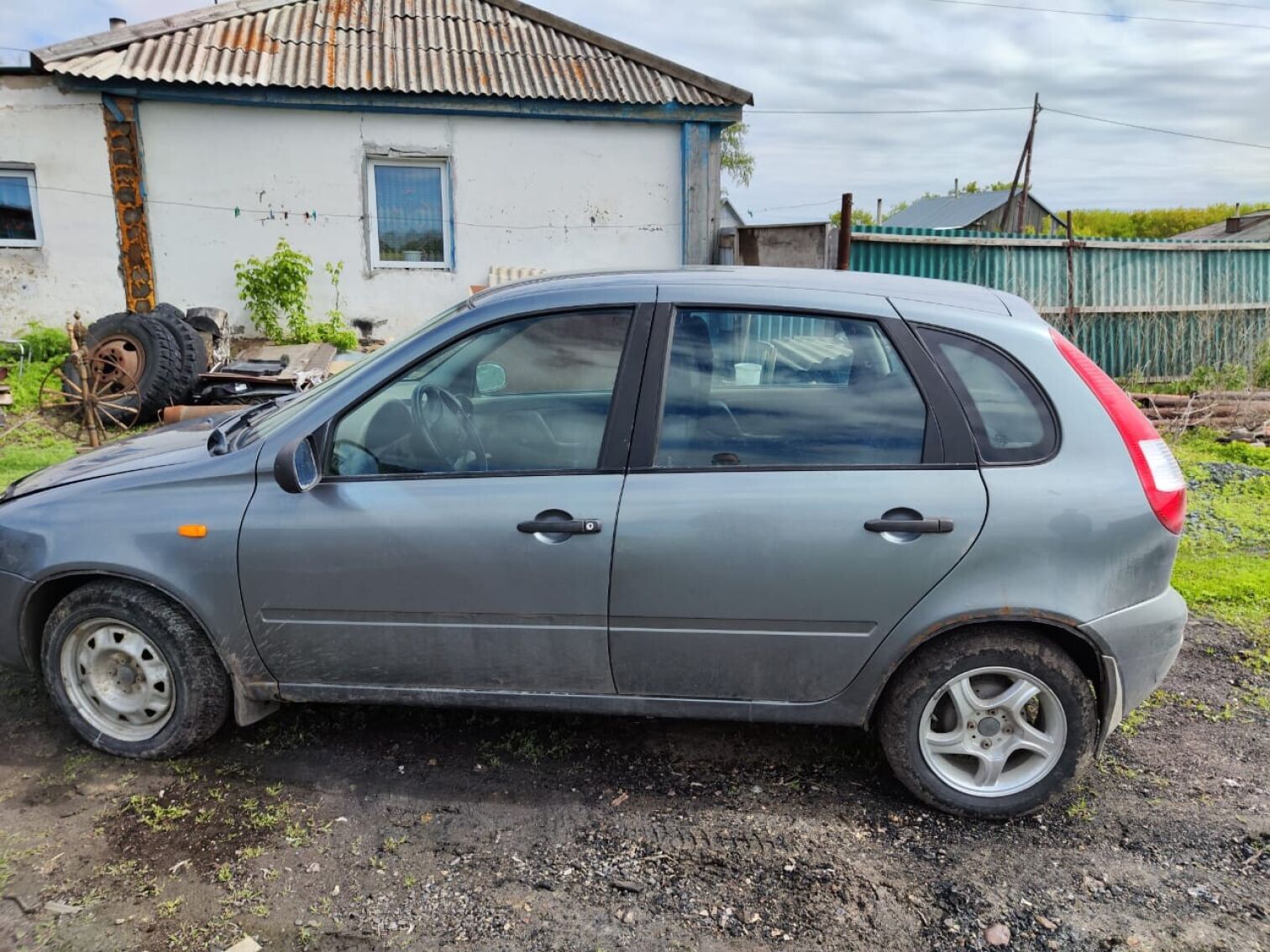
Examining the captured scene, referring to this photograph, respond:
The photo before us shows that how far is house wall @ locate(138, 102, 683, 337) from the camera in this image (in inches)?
454

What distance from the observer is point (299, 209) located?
11836 millimetres

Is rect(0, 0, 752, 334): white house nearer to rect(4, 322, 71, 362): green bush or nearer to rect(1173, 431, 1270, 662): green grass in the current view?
rect(4, 322, 71, 362): green bush

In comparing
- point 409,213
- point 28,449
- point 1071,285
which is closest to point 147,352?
point 28,449

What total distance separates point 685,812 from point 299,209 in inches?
421

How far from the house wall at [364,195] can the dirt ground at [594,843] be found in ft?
30.0

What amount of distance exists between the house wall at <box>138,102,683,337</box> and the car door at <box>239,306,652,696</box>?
31.0 feet

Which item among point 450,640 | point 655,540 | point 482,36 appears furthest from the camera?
point 482,36

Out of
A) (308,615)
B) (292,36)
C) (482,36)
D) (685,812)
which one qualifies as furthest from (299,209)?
(685,812)

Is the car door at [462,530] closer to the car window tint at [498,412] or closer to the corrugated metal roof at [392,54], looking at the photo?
the car window tint at [498,412]

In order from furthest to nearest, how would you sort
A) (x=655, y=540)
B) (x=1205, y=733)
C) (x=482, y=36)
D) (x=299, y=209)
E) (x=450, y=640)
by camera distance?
(x=482, y=36)
(x=299, y=209)
(x=1205, y=733)
(x=450, y=640)
(x=655, y=540)

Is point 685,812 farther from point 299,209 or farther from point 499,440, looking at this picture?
point 299,209

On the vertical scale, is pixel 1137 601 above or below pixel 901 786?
above

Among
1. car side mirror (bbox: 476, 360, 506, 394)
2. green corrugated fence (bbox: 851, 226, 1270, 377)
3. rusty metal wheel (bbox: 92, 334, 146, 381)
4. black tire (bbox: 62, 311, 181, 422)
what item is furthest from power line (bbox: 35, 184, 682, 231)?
car side mirror (bbox: 476, 360, 506, 394)

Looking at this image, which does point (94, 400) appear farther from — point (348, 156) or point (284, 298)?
point (348, 156)
